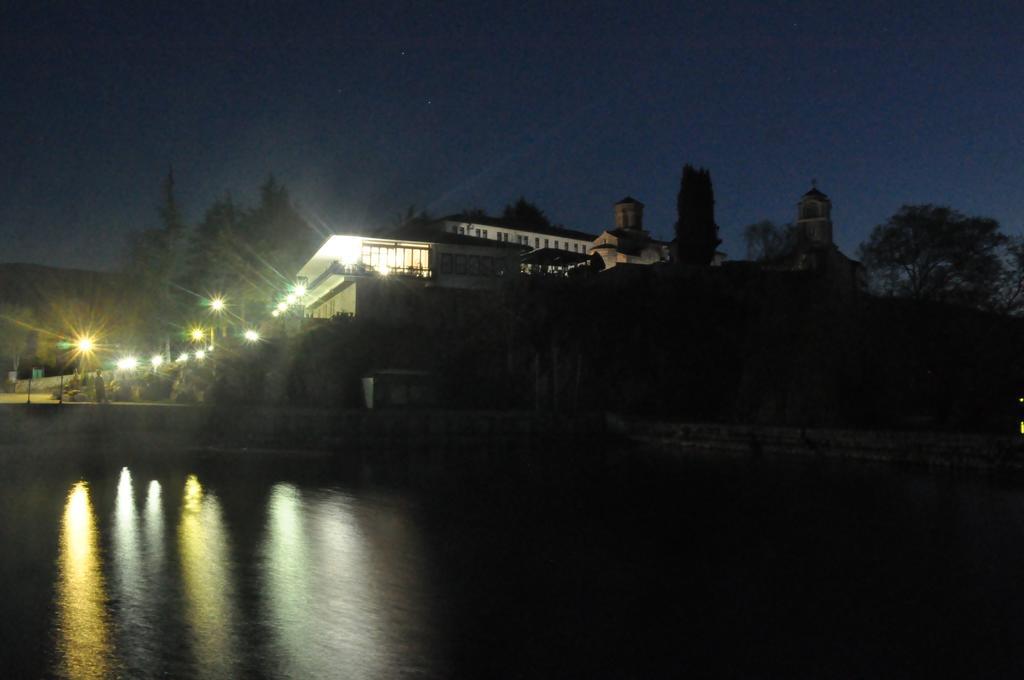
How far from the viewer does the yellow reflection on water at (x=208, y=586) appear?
7.11 m

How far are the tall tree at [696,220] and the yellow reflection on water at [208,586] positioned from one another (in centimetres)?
4861

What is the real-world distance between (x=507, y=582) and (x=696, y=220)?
53.1 m

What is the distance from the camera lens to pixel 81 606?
28.5 ft

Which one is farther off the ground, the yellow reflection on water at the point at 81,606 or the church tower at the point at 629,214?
the church tower at the point at 629,214

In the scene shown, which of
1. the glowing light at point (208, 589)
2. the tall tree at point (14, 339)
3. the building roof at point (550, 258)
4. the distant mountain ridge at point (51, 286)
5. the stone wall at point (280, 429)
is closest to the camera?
the glowing light at point (208, 589)

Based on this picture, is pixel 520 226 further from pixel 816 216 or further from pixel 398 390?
pixel 398 390

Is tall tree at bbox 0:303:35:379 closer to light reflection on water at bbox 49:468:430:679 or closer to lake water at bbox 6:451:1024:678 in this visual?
lake water at bbox 6:451:1024:678

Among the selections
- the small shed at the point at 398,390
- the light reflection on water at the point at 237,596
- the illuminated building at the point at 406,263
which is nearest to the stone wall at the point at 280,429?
the small shed at the point at 398,390

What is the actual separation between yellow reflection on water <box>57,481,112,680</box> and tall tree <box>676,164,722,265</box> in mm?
50916

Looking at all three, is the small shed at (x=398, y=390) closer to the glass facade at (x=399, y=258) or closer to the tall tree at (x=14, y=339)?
the glass facade at (x=399, y=258)

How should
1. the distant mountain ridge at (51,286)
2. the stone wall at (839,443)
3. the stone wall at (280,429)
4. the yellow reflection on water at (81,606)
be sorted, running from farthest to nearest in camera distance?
the distant mountain ridge at (51,286)
the stone wall at (280,429)
the stone wall at (839,443)
the yellow reflection on water at (81,606)

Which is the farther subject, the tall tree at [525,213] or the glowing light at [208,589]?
the tall tree at [525,213]

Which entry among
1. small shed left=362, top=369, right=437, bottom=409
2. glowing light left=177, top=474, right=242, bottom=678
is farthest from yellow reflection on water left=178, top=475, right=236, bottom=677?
small shed left=362, top=369, right=437, bottom=409

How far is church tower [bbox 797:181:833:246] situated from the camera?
71.6 m
